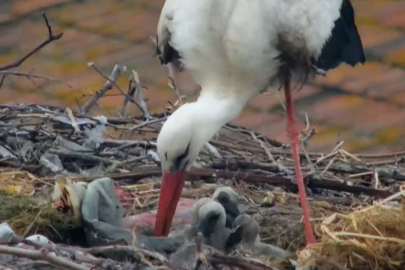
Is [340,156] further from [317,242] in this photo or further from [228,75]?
[317,242]

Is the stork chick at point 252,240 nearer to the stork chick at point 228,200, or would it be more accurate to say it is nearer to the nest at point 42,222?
the stork chick at point 228,200

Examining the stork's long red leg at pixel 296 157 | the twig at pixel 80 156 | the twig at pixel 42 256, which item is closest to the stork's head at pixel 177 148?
the stork's long red leg at pixel 296 157

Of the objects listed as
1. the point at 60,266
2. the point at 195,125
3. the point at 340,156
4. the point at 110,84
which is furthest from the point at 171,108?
the point at 60,266

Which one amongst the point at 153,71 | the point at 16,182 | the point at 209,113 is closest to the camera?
the point at 209,113

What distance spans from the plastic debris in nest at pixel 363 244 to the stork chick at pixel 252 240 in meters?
0.26

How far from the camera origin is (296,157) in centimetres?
521

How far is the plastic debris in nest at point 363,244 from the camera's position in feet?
13.4

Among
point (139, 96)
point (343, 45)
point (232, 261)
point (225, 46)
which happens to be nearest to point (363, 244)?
point (232, 261)

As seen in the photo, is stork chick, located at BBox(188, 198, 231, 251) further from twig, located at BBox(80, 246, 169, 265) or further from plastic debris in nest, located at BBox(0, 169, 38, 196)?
plastic debris in nest, located at BBox(0, 169, 38, 196)

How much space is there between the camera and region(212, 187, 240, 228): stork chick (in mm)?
4645

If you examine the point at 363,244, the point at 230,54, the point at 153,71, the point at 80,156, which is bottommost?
the point at 153,71

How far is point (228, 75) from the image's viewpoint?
491 cm

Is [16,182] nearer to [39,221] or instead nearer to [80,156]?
[80,156]

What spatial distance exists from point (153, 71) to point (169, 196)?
204 centimetres
